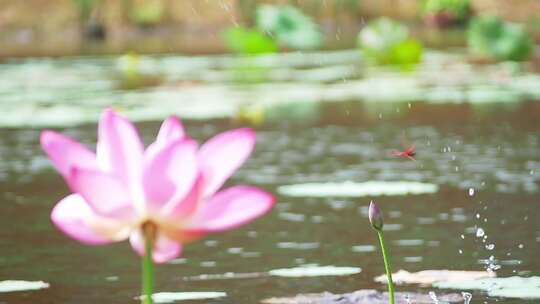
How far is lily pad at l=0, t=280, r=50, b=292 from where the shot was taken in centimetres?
491

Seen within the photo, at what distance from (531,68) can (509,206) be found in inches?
450

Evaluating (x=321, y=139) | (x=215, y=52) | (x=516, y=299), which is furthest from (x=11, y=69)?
(x=516, y=299)

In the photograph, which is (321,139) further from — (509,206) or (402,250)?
(402,250)

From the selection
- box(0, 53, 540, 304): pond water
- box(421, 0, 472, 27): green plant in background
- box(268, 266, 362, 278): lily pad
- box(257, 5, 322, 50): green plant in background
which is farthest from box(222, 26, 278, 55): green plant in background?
box(421, 0, 472, 27): green plant in background

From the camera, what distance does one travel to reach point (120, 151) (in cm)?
203

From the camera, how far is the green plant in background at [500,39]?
1705cm

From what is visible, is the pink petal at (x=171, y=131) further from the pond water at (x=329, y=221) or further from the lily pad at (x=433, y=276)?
the lily pad at (x=433, y=276)

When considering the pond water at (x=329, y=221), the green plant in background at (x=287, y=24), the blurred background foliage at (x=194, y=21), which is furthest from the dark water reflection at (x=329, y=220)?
the blurred background foliage at (x=194, y=21)

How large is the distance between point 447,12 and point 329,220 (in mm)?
31926

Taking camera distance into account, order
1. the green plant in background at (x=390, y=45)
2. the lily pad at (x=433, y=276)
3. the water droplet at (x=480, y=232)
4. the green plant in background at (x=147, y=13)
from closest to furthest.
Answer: the lily pad at (x=433, y=276) → the water droplet at (x=480, y=232) → the green plant in background at (x=390, y=45) → the green plant in background at (x=147, y=13)

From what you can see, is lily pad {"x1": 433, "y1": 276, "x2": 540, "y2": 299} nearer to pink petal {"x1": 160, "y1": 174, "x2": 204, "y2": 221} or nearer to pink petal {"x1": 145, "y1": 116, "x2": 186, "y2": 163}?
pink petal {"x1": 145, "y1": 116, "x2": 186, "y2": 163}

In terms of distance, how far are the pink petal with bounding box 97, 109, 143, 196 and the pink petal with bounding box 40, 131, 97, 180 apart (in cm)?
3

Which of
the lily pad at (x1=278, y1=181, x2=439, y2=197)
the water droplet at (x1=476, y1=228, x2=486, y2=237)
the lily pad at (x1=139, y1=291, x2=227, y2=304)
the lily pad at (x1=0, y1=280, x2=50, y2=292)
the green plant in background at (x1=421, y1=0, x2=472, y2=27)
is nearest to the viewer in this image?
the lily pad at (x1=139, y1=291, x2=227, y2=304)

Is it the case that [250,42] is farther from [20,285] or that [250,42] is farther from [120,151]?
[120,151]
